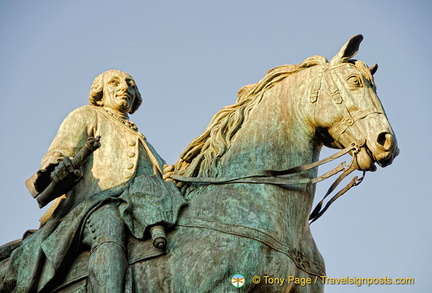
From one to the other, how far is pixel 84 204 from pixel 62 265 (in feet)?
2.38

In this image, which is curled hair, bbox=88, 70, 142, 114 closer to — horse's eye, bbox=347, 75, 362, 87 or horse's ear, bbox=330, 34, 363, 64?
horse's ear, bbox=330, 34, 363, 64

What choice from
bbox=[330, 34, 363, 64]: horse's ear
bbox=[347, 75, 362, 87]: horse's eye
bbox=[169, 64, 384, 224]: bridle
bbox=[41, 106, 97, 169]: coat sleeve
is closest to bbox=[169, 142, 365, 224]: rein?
bbox=[169, 64, 384, 224]: bridle

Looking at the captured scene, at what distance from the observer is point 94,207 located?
942cm

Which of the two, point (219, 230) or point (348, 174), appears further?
point (348, 174)

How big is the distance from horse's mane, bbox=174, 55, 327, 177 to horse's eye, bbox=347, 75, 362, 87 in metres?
0.59

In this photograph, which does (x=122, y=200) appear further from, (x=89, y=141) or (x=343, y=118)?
(x=343, y=118)

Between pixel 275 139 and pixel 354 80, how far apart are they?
109cm

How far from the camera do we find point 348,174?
940 centimetres

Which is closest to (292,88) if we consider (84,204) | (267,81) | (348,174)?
(267,81)

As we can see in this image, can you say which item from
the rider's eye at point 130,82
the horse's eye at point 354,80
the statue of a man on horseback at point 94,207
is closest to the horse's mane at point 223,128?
the statue of a man on horseback at point 94,207

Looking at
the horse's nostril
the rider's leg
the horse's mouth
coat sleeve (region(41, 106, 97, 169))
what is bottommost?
the rider's leg

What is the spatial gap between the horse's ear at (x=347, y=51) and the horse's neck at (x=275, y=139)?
0.61m

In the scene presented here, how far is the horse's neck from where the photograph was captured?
367 inches

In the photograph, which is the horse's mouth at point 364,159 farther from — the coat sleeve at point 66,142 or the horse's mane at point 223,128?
the coat sleeve at point 66,142
